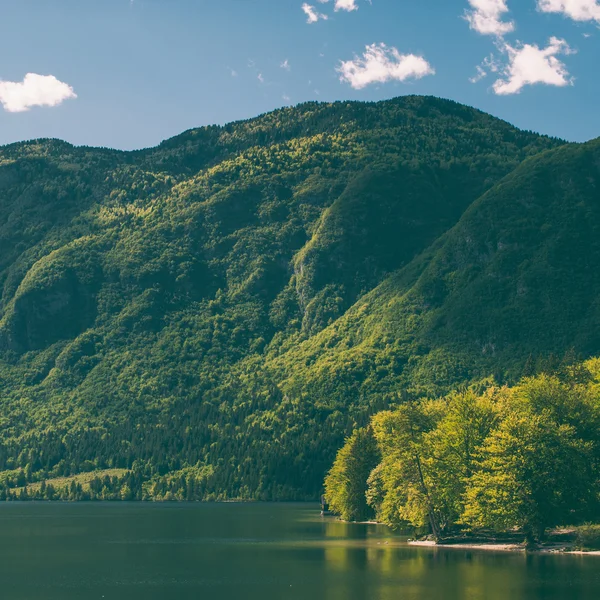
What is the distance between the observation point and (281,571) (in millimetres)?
120500

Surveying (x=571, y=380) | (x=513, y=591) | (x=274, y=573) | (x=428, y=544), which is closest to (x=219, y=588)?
(x=274, y=573)

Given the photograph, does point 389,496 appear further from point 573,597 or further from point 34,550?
point 573,597

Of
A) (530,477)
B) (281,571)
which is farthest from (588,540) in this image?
(281,571)

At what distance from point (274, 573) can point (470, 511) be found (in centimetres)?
2774

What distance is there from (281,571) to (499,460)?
96.9 feet

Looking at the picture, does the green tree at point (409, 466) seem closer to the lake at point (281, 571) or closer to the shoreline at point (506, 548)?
the shoreline at point (506, 548)

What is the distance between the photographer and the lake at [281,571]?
10206cm

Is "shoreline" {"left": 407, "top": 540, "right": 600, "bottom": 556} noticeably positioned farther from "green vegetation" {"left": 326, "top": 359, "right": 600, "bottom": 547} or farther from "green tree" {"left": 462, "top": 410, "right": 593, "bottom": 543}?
"green tree" {"left": 462, "top": 410, "right": 593, "bottom": 543}

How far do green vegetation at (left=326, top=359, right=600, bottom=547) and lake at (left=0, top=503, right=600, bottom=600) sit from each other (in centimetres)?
600

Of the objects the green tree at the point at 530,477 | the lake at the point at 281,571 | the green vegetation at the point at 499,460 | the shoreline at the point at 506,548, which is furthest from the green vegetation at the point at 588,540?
the lake at the point at 281,571

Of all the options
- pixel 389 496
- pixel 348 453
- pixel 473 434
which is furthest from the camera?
pixel 348 453

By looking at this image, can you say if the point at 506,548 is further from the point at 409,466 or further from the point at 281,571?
the point at 281,571

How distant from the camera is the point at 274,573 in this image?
118 m

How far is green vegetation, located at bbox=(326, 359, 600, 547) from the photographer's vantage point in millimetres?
128500
